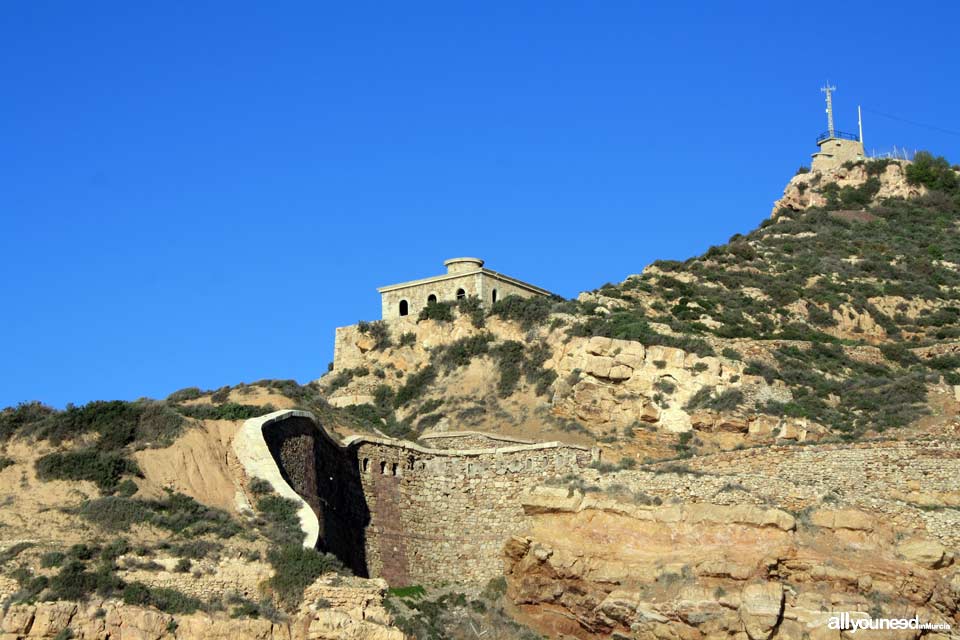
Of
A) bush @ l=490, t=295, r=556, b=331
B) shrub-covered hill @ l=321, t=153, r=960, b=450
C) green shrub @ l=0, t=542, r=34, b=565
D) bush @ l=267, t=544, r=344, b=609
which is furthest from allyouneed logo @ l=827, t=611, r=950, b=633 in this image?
bush @ l=490, t=295, r=556, b=331

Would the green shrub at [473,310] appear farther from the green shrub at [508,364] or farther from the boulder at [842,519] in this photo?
the boulder at [842,519]

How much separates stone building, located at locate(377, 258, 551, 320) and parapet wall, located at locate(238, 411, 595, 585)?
1396cm

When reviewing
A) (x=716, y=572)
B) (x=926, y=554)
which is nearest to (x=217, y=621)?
(x=716, y=572)

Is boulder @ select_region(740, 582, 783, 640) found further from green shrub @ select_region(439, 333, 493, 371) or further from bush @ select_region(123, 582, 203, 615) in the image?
green shrub @ select_region(439, 333, 493, 371)

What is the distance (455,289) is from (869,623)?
25385mm

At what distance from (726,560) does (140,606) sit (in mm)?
12340

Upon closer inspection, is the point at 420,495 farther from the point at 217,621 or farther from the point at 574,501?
the point at 217,621

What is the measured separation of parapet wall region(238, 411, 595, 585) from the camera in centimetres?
3869

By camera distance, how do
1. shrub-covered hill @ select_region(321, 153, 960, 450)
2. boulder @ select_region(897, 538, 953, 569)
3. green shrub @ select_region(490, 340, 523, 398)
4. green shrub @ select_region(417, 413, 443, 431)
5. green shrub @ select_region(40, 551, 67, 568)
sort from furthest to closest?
green shrub @ select_region(490, 340, 523, 398)
green shrub @ select_region(417, 413, 443, 431)
shrub-covered hill @ select_region(321, 153, 960, 450)
boulder @ select_region(897, 538, 953, 569)
green shrub @ select_region(40, 551, 67, 568)

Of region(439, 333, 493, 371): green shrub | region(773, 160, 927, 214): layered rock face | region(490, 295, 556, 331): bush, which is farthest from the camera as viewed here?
region(773, 160, 927, 214): layered rock face

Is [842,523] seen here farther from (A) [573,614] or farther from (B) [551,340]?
(B) [551,340]

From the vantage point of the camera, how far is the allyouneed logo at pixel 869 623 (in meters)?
32.5

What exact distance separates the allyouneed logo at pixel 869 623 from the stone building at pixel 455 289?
925 inches

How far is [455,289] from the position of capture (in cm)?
5528
